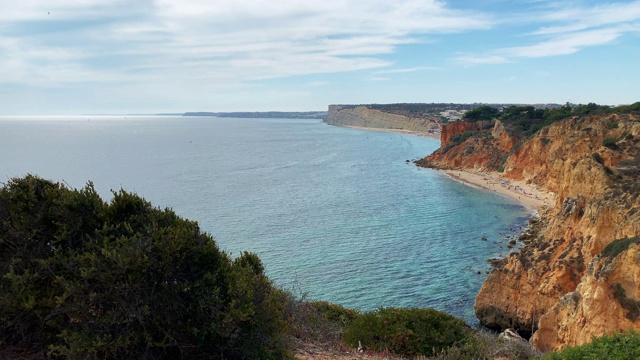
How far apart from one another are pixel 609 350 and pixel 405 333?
5799mm

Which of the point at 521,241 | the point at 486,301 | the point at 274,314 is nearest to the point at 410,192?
the point at 521,241

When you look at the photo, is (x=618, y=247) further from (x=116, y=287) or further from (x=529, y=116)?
(x=529, y=116)

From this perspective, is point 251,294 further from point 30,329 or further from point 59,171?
point 59,171

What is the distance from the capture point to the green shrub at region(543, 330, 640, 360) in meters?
8.59

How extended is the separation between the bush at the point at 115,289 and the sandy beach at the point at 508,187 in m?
53.3

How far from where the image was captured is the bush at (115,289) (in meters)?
7.60

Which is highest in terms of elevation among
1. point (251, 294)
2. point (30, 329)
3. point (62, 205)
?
point (62, 205)

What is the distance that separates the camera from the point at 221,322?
7.88 m

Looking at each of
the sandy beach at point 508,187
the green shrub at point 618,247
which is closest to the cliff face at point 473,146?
the sandy beach at point 508,187

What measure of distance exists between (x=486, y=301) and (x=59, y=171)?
79129mm

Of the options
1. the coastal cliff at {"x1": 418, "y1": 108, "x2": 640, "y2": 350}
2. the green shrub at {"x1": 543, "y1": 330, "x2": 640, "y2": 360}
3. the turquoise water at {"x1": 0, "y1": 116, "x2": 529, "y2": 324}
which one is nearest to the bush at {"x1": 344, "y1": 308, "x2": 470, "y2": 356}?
the green shrub at {"x1": 543, "y1": 330, "x2": 640, "y2": 360}

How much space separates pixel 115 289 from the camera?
7.64m

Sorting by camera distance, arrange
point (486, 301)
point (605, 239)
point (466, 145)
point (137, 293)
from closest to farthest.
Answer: point (137, 293)
point (605, 239)
point (486, 301)
point (466, 145)

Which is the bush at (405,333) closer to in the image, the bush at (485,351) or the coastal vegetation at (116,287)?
the bush at (485,351)
